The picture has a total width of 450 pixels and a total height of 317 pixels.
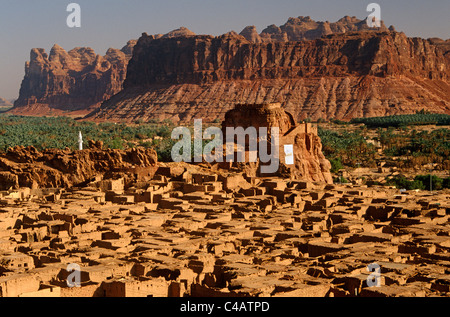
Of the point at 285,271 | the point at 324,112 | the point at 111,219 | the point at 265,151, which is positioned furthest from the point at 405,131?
the point at 285,271

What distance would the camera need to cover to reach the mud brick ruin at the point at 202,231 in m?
21.1

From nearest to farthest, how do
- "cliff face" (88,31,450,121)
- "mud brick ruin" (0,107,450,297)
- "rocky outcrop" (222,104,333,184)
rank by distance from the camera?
"mud brick ruin" (0,107,450,297) → "rocky outcrop" (222,104,333,184) → "cliff face" (88,31,450,121)

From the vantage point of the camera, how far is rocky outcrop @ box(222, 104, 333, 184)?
4548 cm

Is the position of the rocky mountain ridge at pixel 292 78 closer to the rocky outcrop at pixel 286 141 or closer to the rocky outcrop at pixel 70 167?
the rocky outcrop at pixel 286 141

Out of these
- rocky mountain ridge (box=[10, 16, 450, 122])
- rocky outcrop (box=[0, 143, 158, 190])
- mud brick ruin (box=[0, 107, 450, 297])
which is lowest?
mud brick ruin (box=[0, 107, 450, 297])

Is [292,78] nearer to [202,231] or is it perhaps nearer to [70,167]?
[70,167]

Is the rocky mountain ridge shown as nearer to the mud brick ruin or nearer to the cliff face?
the cliff face

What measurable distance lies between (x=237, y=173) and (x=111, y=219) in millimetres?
13023

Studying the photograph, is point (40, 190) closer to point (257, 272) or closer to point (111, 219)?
point (111, 219)

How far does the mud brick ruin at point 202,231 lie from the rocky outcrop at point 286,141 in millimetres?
257

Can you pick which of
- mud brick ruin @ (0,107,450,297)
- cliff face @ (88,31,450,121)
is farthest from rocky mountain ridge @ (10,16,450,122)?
mud brick ruin @ (0,107,450,297)

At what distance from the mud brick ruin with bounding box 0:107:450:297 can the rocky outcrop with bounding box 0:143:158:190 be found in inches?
3.1

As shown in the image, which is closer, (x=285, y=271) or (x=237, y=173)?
(x=285, y=271)

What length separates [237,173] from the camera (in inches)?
1710
